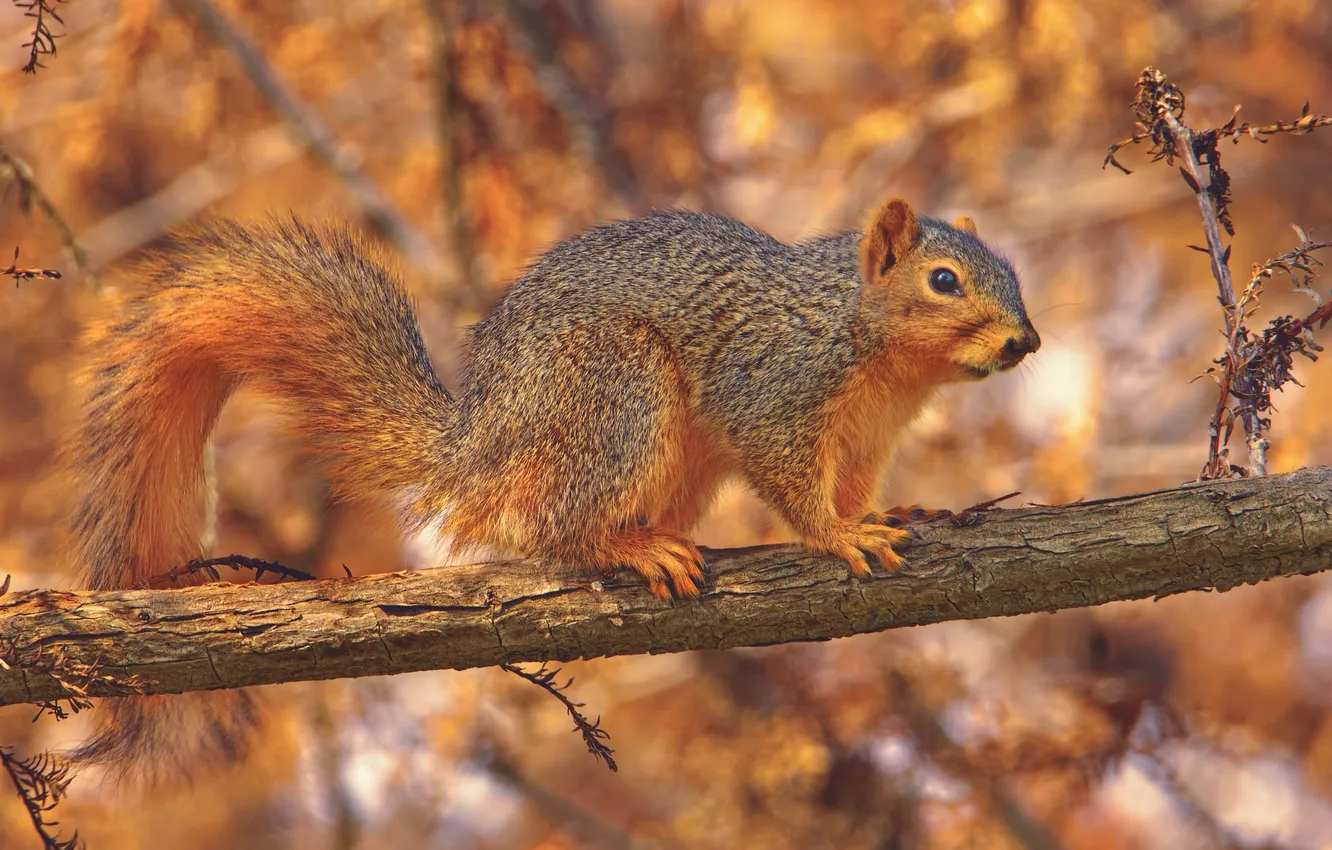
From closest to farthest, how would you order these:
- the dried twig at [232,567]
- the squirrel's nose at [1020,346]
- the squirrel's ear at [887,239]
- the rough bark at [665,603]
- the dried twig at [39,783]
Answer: the dried twig at [39,783], the rough bark at [665,603], the dried twig at [232,567], the squirrel's nose at [1020,346], the squirrel's ear at [887,239]

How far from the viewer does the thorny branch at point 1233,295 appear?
2.47 m

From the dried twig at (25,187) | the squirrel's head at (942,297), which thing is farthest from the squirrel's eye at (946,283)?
the dried twig at (25,187)

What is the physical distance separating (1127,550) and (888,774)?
8.00 feet

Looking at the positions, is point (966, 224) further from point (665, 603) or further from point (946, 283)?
point (665, 603)

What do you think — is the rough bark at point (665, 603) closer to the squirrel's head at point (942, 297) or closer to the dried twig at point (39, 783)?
the dried twig at point (39, 783)

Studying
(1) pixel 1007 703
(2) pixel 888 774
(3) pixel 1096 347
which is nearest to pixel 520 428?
(2) pixel 888 774

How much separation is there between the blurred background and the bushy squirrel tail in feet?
0.94

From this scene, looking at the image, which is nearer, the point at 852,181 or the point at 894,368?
the point at 894,368

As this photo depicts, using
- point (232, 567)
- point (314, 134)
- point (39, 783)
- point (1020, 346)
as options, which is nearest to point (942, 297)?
point (1020, 346)

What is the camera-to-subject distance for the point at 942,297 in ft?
10.0

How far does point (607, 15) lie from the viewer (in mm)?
7922

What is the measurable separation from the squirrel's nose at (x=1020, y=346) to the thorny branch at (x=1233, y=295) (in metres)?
0.41

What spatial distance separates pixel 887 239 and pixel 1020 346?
1.65 feet

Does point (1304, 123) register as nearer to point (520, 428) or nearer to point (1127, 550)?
point (1127, 550)
